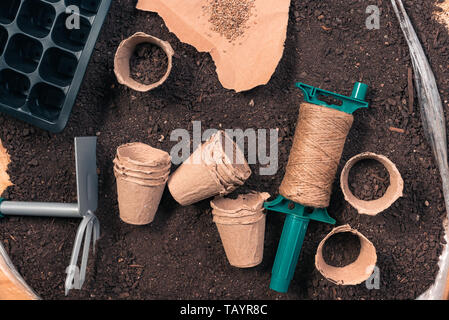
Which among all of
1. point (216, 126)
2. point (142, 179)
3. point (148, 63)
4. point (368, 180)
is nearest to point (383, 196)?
point (368, 180)

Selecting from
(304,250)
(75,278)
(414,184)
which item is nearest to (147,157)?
(75,278)

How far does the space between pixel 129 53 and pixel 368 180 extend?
81cm

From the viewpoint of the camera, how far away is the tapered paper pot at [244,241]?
1.22 m

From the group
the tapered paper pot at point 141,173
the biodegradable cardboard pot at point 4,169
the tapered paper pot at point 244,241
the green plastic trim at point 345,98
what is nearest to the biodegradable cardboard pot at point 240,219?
the tapered paper pot at point 244,241

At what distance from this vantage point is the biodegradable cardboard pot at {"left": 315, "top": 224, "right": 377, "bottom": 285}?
1222mm

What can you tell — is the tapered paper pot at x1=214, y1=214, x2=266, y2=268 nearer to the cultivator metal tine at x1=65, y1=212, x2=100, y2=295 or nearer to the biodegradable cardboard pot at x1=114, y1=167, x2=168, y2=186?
the biodegradable cardboard pot at x1=114, y1=167, x2=168, y2=186

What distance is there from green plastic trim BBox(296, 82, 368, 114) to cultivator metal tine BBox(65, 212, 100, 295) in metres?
0.73

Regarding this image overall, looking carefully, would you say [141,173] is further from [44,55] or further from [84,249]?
[44,55]

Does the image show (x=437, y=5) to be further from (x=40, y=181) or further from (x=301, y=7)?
(x=40, y=181)

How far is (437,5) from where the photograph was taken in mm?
1354

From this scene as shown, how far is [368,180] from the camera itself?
1.27 meters

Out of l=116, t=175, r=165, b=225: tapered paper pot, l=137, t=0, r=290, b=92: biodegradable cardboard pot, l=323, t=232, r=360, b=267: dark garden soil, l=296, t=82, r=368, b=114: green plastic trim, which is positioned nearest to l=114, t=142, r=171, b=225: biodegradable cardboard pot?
l=116, t=175, r=165, b=225: tapered paper pot

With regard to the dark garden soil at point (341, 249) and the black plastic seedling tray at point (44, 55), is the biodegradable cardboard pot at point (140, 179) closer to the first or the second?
the black plastic seedling tray at point (44, 55)

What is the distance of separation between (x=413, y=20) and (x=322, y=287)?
2.89 feet
